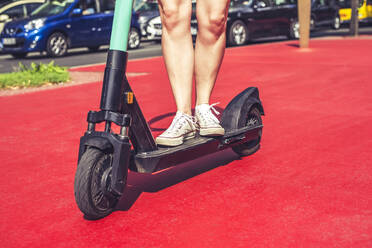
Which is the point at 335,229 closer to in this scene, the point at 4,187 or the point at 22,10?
the point at 4,187

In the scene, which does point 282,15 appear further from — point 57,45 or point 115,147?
point 115,147

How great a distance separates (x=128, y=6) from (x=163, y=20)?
60cm

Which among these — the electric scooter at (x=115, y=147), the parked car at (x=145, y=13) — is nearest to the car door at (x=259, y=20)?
the parked car at (x=145, y=13)

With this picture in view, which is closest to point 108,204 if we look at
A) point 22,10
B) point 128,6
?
point 128,6

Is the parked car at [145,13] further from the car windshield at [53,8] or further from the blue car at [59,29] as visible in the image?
the car windshield at [53,8]

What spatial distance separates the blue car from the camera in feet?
49.7

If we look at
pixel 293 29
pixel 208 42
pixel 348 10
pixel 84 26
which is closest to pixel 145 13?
pixel 84 26

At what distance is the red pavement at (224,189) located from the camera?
2.55m

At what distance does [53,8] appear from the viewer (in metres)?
16.1

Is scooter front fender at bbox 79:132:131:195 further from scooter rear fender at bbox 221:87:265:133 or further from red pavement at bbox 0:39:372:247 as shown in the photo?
scooter rear fender at bbox 221:87:265:133

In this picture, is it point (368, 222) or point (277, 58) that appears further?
point (277, 58)

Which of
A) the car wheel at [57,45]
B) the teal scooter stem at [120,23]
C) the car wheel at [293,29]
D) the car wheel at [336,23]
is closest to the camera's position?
the teal scooter stem at [120,23]

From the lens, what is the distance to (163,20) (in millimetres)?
3338

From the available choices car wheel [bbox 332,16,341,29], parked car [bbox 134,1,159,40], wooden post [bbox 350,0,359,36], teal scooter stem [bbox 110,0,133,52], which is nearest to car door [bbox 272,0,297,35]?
wooden post [bbox 350,0,359,36]
